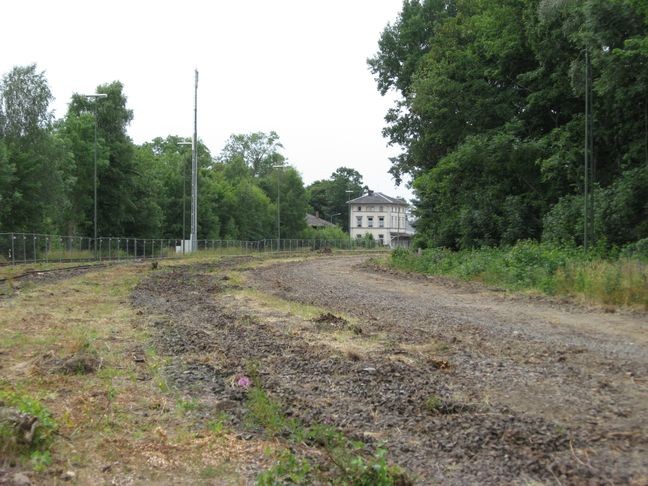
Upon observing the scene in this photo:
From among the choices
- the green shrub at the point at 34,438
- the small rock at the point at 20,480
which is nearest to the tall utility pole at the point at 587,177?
the green shrub at the point at 34,438

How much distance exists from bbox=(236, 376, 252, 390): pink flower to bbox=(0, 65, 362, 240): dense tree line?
40399mm

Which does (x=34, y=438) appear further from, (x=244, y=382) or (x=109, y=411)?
(x=244, y=382)

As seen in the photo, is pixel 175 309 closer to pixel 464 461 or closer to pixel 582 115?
pixel 464 461

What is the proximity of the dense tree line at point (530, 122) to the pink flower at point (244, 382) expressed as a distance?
58.1ft

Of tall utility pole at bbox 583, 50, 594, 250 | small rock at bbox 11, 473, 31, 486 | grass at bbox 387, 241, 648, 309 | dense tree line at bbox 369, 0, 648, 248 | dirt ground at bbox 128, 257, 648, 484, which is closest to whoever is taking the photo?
small rock at bbox 11, 473, 31, 486

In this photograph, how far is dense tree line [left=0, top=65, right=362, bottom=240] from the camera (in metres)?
47.1

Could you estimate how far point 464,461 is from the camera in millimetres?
4738

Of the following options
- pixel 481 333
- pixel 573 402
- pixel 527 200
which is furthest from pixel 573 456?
pixel 527 200

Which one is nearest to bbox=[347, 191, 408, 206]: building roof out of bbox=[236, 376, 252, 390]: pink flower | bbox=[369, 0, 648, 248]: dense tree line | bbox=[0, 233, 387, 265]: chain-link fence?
bbox=[0, 233, 387, 265]: chain-link fence

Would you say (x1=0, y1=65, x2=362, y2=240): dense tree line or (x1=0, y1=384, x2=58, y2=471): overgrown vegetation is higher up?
(x1=0, y1=65, x2=362, y2=240): dense tree line

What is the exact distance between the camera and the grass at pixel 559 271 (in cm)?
1561

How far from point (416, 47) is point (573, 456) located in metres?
43.6

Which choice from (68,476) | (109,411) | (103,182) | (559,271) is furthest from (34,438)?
(103,182)

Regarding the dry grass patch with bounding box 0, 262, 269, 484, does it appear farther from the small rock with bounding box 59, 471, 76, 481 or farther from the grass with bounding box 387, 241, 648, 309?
the grass with bounding box 387, 241, 648, 309
